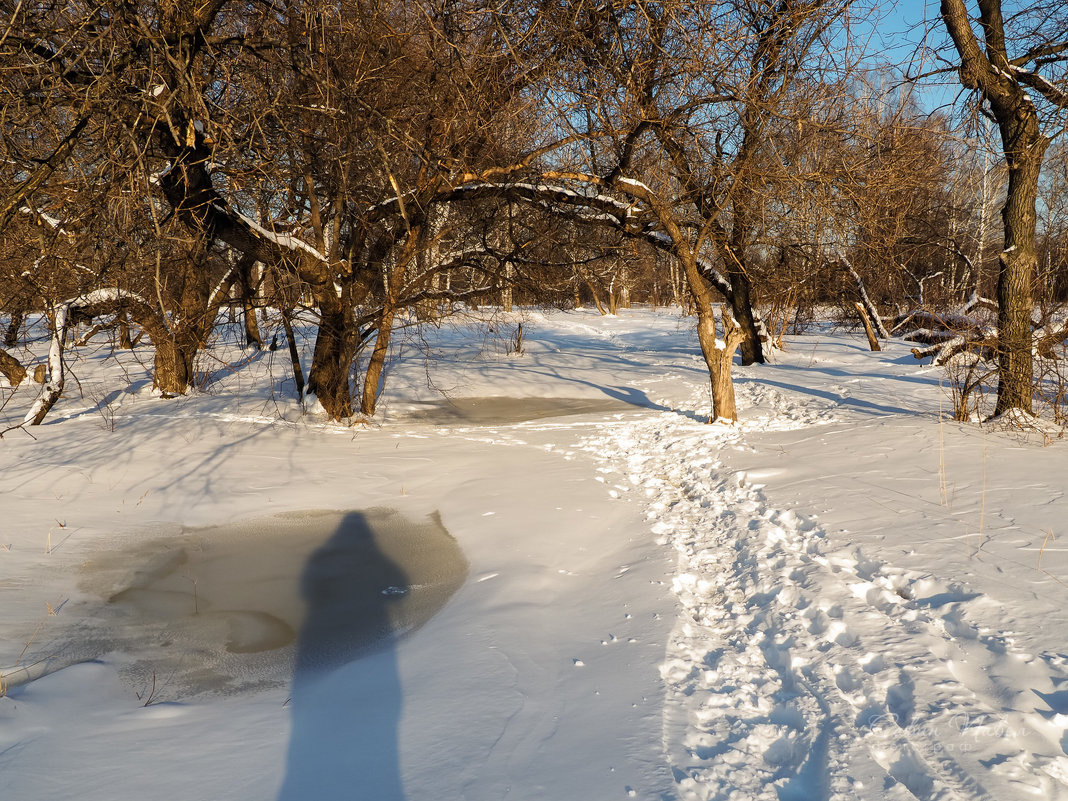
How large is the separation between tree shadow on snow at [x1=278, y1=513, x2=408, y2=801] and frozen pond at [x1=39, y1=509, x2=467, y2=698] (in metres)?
0.02

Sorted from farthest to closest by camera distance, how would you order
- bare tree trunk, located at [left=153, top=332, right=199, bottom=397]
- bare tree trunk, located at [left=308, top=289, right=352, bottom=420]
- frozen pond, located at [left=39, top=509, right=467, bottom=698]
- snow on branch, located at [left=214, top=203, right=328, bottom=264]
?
bare tree trunk, located at [left=153, top=332, right=199, bottom=397], bare tree trunk, located at [left=308, top=289, right=352, bottom=420], snow on branch, located at [left=214, top=203, right=328, bottom=264], frozen pond, located at [left=39, top=509, right=467, bottom=698]

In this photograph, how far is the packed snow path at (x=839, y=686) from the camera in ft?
8.19

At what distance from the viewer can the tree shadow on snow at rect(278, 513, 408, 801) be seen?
2670 mm

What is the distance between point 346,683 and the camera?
11.5 feet

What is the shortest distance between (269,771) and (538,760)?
105 centimetres

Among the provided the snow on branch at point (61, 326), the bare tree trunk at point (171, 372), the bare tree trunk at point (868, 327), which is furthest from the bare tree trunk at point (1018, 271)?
the bare tree trunk at point (171, 372)

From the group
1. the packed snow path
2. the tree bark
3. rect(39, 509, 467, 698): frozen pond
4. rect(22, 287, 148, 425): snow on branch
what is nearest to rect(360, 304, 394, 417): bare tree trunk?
rect(22, 287, 148, 425): snow on branch

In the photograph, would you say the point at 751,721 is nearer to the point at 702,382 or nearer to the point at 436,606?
the point at 436,606

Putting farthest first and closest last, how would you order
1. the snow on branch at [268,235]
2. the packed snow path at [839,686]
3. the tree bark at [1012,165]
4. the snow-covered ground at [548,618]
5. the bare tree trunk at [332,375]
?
the bare tree trunk at [332,375] → the snow on branch at [268,235] → the tree bark at [1012,165] → the snow-covered ground at [548,618] → the packed snow path at [839,686]

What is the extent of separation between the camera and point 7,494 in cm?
627

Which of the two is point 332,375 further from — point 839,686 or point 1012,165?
point 1012,165

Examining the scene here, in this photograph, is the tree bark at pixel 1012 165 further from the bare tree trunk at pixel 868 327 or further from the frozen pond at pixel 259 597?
the bare tree trunk at pixel 868 327

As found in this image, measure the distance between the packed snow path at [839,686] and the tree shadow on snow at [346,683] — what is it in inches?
47.2

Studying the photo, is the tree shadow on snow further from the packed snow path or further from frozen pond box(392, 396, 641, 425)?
frozen pond box(392, 396, 641, 425)
